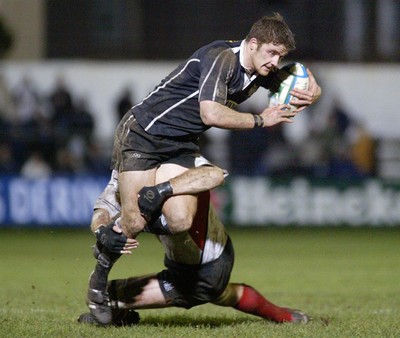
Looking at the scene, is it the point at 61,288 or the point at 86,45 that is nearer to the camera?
the point at 61,288

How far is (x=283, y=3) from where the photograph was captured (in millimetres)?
21625

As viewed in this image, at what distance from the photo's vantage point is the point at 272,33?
23.0 feet

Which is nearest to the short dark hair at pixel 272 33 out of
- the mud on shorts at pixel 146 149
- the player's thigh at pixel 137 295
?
the mud on shorts at pixel 146 149

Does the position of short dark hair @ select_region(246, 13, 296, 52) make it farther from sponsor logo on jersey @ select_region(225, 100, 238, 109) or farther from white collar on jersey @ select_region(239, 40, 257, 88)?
sponsor logo on jersey @ select_region(225, 100, 238, 109)

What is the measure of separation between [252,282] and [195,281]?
3895 mm

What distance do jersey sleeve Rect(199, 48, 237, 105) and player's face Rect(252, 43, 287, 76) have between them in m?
0.16

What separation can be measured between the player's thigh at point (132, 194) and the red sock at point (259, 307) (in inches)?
41.2

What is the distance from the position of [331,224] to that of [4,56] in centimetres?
861

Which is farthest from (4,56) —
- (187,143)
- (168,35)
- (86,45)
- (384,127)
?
(187,143)

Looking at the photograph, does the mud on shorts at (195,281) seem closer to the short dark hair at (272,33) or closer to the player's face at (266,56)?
the player's face at (266,56)

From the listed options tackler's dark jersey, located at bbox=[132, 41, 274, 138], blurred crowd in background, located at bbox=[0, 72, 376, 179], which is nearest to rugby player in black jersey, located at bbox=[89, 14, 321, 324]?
tackler's dark jersey, located at bbox=[132, 41, 274, 138]

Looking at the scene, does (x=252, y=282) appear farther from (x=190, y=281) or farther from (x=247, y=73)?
(x=247, y=73)

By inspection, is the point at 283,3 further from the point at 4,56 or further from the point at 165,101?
the point at 165,101

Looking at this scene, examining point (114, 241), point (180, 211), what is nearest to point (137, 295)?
point (114, 241)
